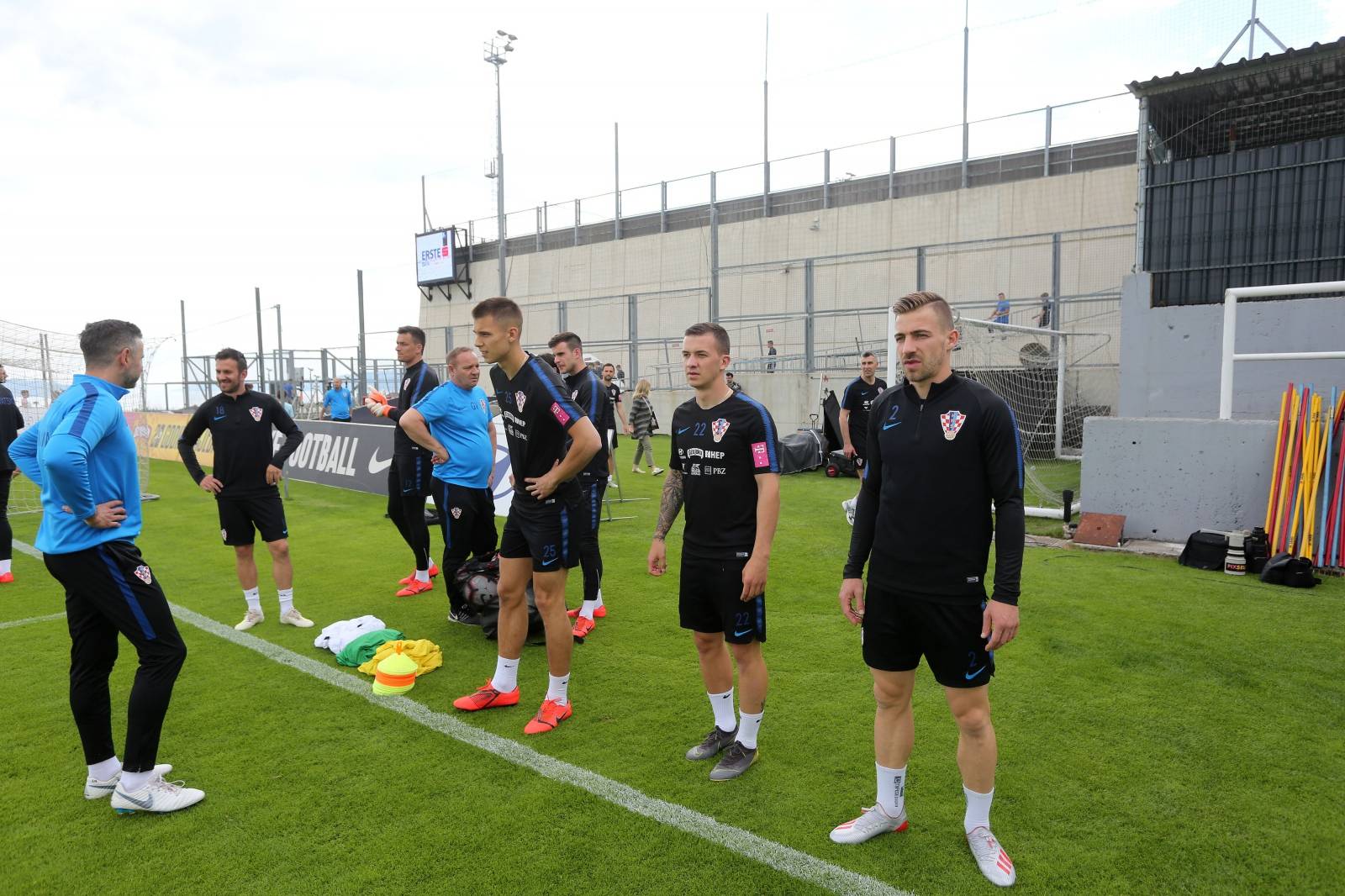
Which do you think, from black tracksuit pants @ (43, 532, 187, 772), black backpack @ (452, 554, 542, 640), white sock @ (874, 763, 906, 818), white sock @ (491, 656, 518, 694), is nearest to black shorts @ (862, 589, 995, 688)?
white sock @ (874, 763, 906, 818)

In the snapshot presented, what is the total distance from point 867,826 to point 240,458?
473 cm

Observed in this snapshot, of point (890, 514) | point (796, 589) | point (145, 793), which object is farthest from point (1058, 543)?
point (145, 793)

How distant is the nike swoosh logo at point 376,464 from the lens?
12430 mm

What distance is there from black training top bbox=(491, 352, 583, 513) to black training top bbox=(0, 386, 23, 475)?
6.29 m

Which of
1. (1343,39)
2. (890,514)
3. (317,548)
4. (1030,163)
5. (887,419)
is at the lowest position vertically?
(317,548)

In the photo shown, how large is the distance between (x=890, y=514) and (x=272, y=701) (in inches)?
144

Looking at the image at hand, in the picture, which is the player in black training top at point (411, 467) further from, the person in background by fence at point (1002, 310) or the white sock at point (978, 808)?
the person in background by fence at point (1002, 310)

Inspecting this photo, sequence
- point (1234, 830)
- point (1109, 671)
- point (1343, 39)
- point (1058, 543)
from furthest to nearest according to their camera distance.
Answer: point (1343, 39) → point (1058, 543) → point (1109, 671) → point (1234, 830)

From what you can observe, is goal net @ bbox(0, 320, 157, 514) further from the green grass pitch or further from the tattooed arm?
the tattooed arm

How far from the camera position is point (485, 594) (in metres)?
5.82

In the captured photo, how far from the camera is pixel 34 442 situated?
375 centimetres

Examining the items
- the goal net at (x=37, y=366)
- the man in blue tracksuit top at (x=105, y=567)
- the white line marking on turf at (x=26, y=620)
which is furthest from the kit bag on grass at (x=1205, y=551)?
the goal net at (x=37, y=366)

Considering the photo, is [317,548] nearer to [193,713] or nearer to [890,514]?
[193,713]

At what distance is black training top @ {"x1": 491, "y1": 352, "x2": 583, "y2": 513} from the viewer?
13.1 feet
